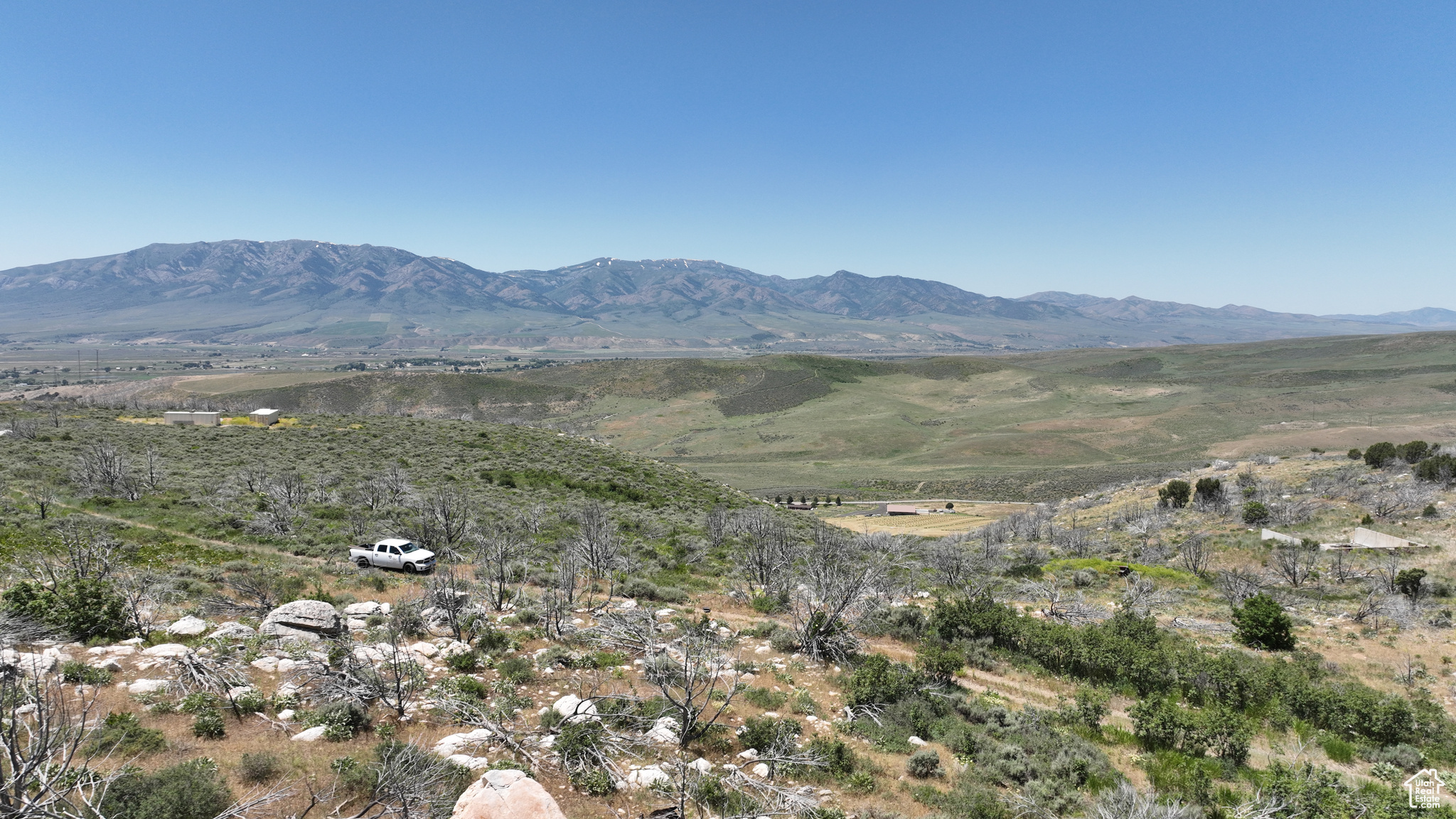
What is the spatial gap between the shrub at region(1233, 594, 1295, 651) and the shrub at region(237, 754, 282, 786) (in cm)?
2069

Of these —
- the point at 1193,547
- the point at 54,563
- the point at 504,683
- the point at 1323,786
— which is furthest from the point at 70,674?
the point at 1193,547

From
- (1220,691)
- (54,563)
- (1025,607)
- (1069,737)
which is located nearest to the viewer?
(1069,737)

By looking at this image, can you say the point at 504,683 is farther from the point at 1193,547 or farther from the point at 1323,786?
the point at 1193,547

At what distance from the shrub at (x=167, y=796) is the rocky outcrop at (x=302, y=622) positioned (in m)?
5.00

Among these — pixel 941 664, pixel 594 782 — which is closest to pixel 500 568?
pixel 594 782

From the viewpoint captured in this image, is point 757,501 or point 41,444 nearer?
point 41,444

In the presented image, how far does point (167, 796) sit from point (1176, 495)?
45799 mm

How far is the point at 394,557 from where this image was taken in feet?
63.8

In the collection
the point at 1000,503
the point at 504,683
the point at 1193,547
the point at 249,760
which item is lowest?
the point at 1000,503

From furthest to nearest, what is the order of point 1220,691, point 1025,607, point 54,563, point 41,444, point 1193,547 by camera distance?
point 41,444
point 1193,547
point 1025,607
point 54,563
point 1220,691

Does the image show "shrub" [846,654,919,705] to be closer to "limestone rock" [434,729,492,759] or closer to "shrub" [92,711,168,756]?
"limestone rock" [434,729,492,759]

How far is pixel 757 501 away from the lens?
152 feet

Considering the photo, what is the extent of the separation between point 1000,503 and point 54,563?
64.8 metres

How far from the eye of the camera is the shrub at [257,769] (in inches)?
291
